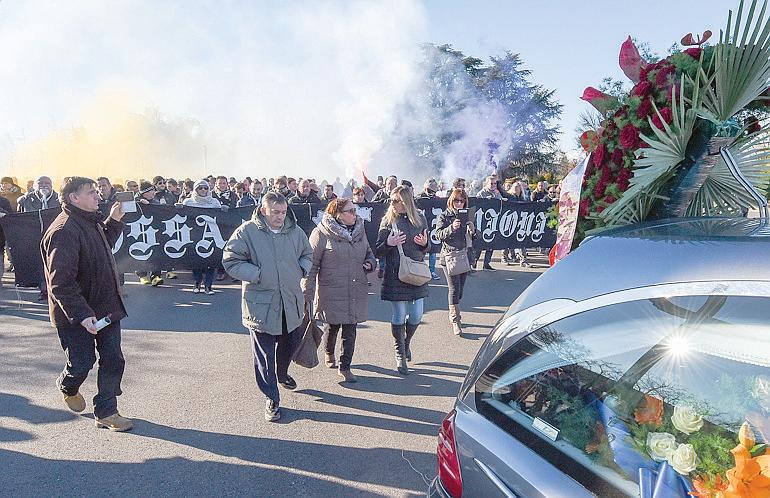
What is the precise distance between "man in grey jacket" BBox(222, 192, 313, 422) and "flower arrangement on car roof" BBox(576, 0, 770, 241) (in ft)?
8.09

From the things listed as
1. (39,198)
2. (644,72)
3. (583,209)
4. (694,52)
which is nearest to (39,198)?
(39,198)

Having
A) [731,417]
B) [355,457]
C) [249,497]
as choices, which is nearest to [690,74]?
[731,417]

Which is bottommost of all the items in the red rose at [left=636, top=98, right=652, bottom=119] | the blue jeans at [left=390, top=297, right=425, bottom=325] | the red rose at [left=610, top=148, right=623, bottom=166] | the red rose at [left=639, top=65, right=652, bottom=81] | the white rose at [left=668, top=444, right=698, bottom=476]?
the blue jeans at [left=390, top=297, right=425, bottom=325]

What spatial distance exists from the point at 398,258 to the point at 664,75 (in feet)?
10.3

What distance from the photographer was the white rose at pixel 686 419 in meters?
1.42

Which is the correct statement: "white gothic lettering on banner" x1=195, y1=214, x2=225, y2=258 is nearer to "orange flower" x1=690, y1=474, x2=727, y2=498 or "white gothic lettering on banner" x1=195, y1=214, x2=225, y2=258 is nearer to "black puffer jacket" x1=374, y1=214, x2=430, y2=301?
"black puffer jacket" x1=374, y1=214, x2=430, y2=301

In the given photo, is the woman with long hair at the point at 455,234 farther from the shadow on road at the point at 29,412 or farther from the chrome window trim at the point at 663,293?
the chrome window trim at the point at 663,293

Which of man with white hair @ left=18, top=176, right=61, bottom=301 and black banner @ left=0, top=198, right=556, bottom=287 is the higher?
man with white hair @ left=18, top=176, right=61, bottom=301

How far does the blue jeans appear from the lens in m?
→ 5.18

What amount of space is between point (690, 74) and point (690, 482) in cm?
188

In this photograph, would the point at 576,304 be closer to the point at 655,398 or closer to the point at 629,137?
the point at 655,398

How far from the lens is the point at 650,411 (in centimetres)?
151

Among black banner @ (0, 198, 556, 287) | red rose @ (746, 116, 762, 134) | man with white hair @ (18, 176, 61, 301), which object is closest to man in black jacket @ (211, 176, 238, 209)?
black banner @ (0, 198, 556, 287)

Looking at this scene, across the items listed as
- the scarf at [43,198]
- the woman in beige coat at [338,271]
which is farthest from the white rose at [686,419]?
the scarf at [43,198]
